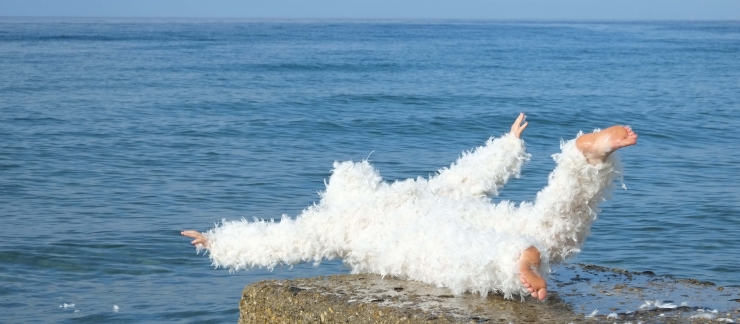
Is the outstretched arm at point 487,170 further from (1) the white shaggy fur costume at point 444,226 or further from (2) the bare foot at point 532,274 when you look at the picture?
(2) the bare foot at point 532,274

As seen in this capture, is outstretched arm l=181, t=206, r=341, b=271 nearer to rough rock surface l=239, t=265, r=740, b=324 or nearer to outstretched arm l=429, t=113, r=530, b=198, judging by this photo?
rough rock surface l=239, t=265, r=740, b=324

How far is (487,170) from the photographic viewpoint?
5086mm

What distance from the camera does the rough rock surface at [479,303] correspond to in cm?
403

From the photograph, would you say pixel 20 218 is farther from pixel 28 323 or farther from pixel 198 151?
pixel 198 151

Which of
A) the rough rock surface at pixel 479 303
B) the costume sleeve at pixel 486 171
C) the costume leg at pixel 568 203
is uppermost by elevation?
the costume sleeve at pixel 486 171

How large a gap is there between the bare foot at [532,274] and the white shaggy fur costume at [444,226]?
0.04 metres

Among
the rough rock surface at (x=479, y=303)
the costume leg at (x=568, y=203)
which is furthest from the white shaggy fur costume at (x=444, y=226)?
the rough rock surface at (x=479, y=303)

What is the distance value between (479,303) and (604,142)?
952mm

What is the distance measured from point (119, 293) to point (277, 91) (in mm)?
16385

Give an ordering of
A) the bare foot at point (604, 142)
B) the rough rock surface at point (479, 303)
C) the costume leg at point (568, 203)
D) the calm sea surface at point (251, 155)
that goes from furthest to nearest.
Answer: the calm sea surface at point (251, 155)
the costume leg at point (568, 203)
the rough rock surface at point (479, 303)
the bare foot at point (604, 142)

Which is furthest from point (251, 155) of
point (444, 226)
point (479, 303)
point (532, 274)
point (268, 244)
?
point (532, 274)

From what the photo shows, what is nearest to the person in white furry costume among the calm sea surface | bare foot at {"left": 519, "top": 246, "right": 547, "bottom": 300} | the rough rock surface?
bare foot at {"left": 519, "top": 246, "right": 547, "bottom": 300}

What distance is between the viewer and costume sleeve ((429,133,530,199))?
16.7 ft

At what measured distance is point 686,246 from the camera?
25.0ft
